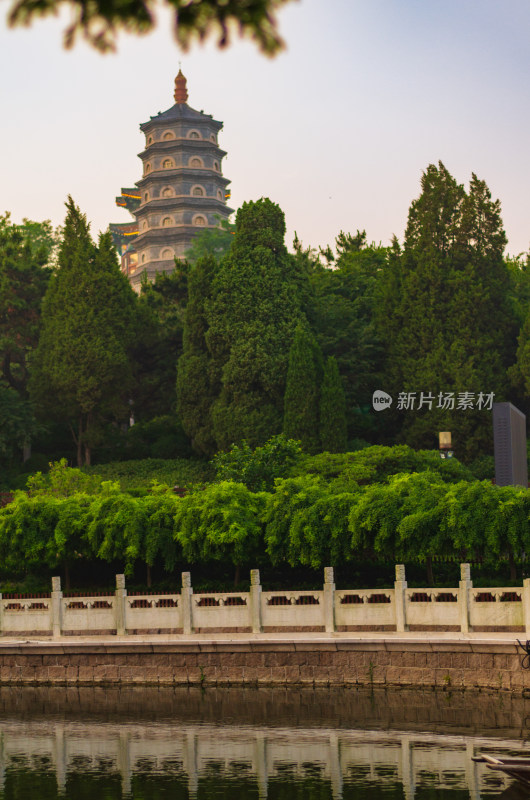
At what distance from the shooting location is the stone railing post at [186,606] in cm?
2244

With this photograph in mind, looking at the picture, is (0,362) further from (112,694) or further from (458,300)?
(112,694)

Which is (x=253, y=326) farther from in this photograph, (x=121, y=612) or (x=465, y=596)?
(x=465, y=596)

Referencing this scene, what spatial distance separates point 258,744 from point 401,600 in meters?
4.56

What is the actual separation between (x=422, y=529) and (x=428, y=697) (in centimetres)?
382

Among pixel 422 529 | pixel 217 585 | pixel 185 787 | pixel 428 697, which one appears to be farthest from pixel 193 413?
pixel 185 787

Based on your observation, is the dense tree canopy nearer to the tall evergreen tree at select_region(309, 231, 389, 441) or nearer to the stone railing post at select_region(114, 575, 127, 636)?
the stone railing post at select_region(114, 575, 127, 636)

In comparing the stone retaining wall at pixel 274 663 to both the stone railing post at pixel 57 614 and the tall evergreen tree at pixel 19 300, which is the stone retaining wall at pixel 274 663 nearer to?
the stone railing post at pixel 57 614

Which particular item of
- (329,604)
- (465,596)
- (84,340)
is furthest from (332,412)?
(465,596)

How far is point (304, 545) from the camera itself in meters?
23.6

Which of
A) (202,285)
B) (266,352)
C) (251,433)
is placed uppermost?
(202,285)

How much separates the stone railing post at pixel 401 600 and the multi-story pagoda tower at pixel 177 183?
202ft

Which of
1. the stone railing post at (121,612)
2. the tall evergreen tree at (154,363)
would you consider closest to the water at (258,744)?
the stone railing post at (121,612)

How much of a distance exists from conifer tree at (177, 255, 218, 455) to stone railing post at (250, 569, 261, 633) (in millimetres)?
18692

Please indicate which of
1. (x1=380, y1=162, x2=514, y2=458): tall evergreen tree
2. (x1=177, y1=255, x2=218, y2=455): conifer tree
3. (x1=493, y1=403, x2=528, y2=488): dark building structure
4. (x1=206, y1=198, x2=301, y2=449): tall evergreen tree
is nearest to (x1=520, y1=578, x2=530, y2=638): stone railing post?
(x1=493, y1=403, x2=528, y2=488): dark building structure
